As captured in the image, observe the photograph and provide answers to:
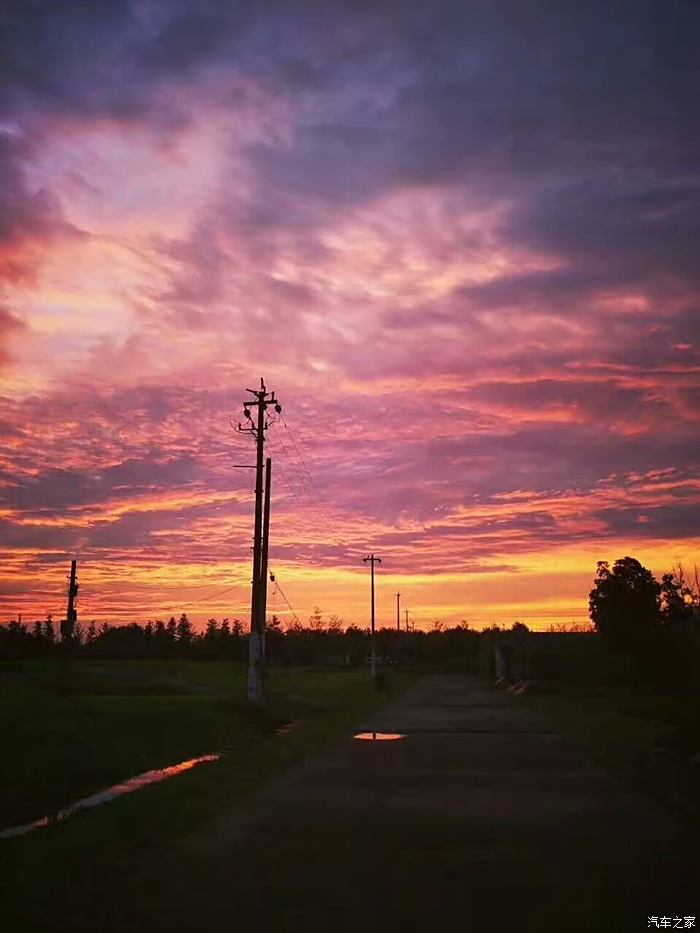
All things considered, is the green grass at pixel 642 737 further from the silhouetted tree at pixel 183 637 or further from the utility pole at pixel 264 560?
the silhouetted tree at pixel 183 637

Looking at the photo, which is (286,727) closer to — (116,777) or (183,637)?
(116,777)

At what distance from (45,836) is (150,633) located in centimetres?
14417

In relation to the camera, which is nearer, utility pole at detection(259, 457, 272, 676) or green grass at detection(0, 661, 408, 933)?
green grass at detection(0, 661, 408, 933)

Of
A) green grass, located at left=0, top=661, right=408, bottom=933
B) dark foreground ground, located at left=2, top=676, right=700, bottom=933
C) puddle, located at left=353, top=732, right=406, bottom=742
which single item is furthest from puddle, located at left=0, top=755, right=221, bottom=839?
puddle, located at left=353, top=732, right=406, bottom=742

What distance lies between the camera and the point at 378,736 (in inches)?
968

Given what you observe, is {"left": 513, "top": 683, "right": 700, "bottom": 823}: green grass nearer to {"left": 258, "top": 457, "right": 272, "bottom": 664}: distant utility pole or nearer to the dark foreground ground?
the dark foreground ground

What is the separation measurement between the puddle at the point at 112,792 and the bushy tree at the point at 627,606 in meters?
29.2

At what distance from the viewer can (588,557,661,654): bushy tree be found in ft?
148

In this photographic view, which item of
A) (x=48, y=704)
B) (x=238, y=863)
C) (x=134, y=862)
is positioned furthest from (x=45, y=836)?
(x=48, y=704)

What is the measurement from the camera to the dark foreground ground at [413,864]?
7.18 metres

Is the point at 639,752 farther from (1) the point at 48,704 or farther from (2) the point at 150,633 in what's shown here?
(2) the point at 150,633

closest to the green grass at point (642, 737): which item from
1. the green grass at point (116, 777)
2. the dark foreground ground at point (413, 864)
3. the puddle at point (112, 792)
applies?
the dark foreground ground at point (413, 864)

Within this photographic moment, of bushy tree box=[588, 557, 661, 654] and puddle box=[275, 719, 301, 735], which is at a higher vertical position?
bushy tree box=[588, 557, 661, 654]

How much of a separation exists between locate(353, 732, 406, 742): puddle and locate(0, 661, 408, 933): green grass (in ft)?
2.92
